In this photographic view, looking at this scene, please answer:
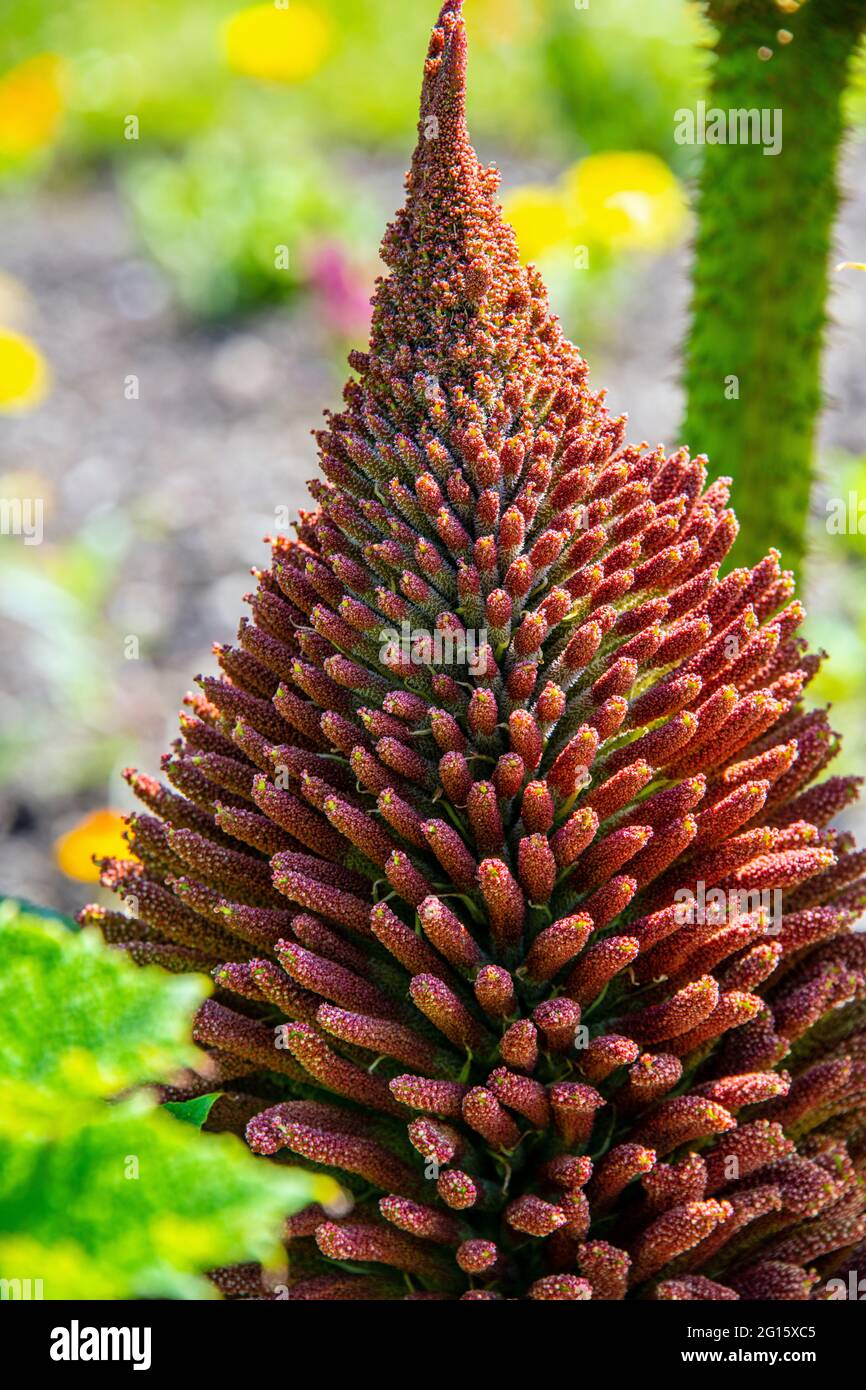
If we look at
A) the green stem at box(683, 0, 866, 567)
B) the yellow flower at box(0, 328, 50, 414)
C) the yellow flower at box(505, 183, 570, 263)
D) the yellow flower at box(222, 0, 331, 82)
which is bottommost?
the green stem at box(683, 0, 866, 567)

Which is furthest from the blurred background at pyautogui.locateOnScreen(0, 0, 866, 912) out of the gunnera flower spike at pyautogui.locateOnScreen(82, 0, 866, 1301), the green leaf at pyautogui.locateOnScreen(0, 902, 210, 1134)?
the green leaf at pyautogui.locateOnScreen(0, 902, 210, 1134)

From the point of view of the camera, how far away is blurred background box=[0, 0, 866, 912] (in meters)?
4.81

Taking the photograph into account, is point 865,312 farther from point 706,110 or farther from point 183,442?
point 706,110

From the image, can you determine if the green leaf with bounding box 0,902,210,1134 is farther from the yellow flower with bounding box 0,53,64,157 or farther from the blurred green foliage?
the yellow flower with bounding box 0,53,64,157

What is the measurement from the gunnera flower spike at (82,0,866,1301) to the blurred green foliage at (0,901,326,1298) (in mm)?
421

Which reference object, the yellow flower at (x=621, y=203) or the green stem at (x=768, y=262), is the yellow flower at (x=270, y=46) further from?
the green stem at (x=768, y=262)

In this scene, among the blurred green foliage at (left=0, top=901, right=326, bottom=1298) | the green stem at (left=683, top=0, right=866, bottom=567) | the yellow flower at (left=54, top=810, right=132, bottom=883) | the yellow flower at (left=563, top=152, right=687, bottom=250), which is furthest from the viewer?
the yellow flower at (left=563, top=152, right=687, bottom=250)

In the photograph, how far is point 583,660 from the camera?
1.62m

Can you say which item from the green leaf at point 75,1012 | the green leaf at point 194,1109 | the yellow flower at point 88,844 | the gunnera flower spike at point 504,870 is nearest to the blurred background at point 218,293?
the yellow flower at point 88,844

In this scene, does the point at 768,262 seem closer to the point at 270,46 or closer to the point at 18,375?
the point at 18,375

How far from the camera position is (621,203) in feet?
18.4

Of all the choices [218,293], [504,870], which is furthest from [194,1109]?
[218,293]

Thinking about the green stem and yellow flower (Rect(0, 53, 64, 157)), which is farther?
yellow flower (Rect(0, 53, 64, 157))

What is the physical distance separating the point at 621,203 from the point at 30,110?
3434 millimetres
